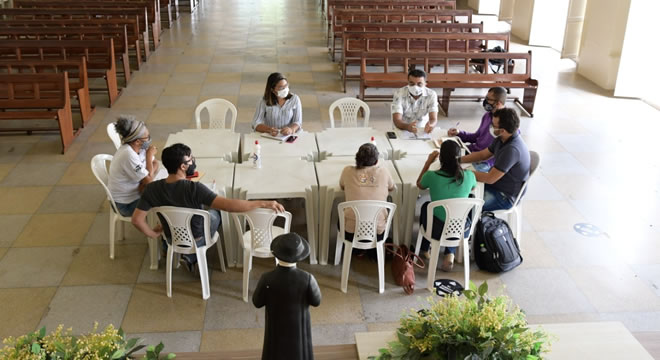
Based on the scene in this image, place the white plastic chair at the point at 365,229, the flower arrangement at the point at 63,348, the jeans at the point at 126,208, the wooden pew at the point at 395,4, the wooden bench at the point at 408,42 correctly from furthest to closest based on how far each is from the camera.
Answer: the wooden pew at the point at 395,4 < the wooden bench at the point at 408,42 < the jeans at the point at 126,208 < the white plastic chair at the point at 365,229 < the flower arrangement at the point at 63,348

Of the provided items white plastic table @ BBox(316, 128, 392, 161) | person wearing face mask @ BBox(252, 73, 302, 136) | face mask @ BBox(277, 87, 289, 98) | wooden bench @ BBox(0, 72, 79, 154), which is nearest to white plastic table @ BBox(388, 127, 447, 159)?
white plastic table @ BBox(316, 128, 392, 161)

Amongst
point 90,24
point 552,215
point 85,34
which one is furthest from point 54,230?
point 90,24

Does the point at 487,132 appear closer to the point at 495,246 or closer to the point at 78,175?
the point at 495,246

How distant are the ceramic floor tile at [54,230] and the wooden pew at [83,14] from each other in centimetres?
568

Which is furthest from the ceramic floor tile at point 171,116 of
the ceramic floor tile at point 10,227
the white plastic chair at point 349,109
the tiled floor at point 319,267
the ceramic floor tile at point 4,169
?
the ceramic floor tile at point 10,227

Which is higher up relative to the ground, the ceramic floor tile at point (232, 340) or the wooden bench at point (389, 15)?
the wooden bench at point (389, 15)

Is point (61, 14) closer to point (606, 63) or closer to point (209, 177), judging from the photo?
point (209, 177)


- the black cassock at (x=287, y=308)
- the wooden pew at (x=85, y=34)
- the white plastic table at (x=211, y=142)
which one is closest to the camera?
the black cassock at (x=287, y=308)

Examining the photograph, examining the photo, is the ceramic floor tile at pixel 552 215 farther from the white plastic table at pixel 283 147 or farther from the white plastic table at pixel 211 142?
the white plastic table at pixel 211 142

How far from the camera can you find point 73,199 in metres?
5.64

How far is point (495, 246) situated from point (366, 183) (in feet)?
3.75

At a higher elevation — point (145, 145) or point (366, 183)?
point (145, 145)

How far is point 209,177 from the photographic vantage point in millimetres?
4652

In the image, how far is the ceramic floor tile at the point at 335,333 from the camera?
12.7 ft
